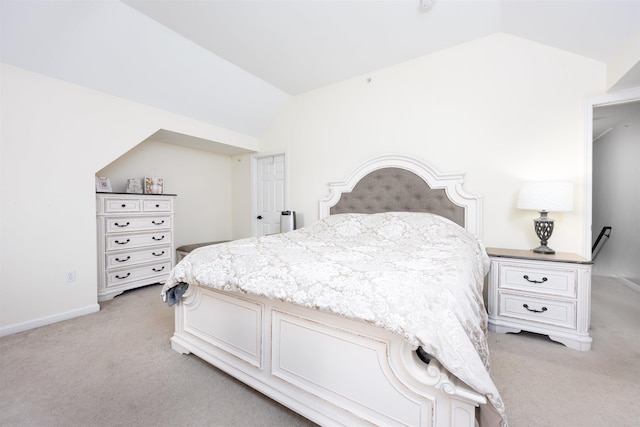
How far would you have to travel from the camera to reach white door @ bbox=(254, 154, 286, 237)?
158 inches

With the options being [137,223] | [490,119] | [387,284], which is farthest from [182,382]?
[490,119]

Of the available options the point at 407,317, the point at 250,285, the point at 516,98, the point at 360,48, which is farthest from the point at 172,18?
the point at 516,98

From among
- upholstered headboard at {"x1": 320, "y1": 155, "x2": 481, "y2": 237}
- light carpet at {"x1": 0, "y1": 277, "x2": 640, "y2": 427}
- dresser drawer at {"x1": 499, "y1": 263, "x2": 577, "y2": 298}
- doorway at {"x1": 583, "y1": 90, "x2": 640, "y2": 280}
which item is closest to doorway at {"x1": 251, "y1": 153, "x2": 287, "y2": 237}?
upholstered headboard at {"x1": 320, "y1": 155, "x2": 481, "y2": 237}

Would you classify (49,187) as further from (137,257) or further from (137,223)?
(137,257)

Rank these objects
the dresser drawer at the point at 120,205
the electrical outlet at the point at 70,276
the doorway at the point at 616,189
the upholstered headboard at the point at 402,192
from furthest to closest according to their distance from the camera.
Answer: the doorway at the point at 616,189 → the dresser drawer at the point at 120,205 → the upholstered headboard at the point at 402,192 → the electrical outlet at the point at 70,276

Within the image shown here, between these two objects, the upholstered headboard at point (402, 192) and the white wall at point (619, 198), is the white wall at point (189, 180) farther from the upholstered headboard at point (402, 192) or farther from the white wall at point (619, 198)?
the white wall at point (619, 198)

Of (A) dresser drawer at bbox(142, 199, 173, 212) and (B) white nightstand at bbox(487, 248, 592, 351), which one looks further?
(A) dresser drawer at bbox(142, 199, 173, 212)

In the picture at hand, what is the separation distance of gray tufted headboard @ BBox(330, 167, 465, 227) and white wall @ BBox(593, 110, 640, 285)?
9.04 ft

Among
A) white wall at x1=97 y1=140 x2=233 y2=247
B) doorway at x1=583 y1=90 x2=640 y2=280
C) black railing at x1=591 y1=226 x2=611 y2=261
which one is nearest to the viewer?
doorway at x1=583 y1=90 x2=640 y2=280

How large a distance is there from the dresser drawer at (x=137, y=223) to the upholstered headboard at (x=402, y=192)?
204 cm

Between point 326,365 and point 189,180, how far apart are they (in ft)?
12.3

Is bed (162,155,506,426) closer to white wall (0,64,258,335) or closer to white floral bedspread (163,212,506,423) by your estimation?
white floral bedspread (163,212,506,423)

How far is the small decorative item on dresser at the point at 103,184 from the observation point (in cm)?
290

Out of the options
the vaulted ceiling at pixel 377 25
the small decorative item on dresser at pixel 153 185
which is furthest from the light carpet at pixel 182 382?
the vaulted ceiling at pixel 377 25
